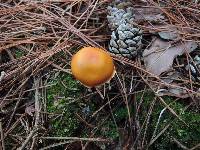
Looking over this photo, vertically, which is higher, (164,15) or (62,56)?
→ (164,15)

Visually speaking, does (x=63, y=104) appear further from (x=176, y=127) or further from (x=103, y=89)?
(x=176, y=127)

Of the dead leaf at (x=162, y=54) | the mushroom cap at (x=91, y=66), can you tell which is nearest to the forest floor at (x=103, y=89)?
the dead leaf at (x=162, y=54)

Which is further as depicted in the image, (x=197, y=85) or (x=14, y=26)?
(x=14, y=26)

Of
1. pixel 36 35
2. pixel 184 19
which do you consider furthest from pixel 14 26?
pixel 184 19

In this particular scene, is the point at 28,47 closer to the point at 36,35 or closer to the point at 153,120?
the point at 36,35

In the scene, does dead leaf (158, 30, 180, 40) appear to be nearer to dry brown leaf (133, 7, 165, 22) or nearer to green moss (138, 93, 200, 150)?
dry brown leaf (133, 7, 165, 22)
